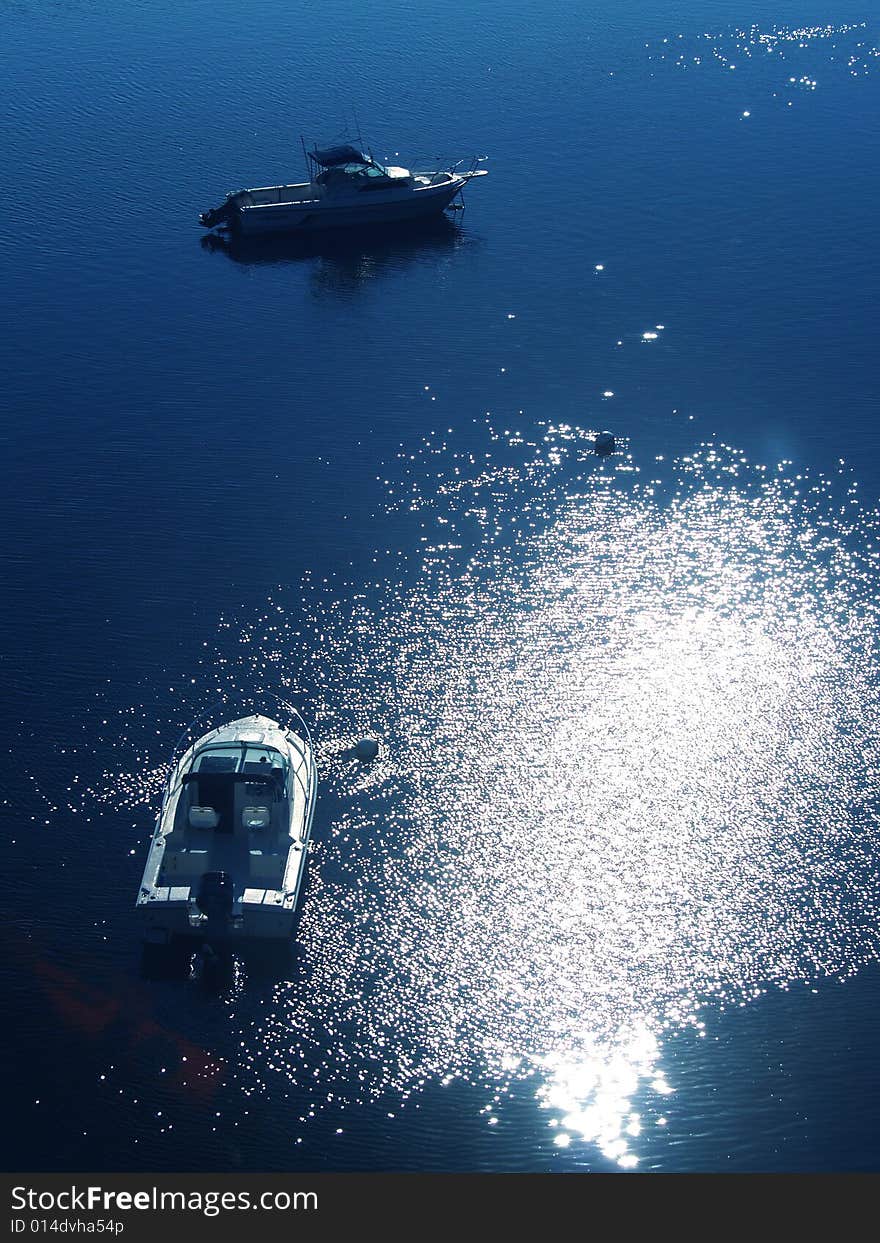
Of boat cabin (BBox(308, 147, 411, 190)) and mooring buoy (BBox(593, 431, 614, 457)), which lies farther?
boat cabin (BBox(308, 147, 411, 190))

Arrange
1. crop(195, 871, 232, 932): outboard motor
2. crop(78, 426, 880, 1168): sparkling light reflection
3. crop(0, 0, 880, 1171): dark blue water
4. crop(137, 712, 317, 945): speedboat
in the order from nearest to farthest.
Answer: crop(0, 0, 880, 1171): dark blue water < crop(78, 426, 880, 1168): sparkling light reflection < crop(195, 871, 232, 932): outboard motor < crop(137, 712, 317, 945): speedboat

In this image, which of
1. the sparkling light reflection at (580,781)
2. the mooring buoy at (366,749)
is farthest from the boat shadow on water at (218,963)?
the mooring buoy at (366,749)

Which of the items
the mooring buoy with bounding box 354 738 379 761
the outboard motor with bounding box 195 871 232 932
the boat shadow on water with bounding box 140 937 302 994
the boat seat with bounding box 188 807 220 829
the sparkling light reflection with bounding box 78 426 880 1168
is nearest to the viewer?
the sparkling light reflection with bounding box 78 426 880 1168

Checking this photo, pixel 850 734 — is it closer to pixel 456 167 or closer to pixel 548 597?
pixel 548 597

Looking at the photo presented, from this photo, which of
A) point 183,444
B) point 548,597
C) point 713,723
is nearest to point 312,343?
point 183,444

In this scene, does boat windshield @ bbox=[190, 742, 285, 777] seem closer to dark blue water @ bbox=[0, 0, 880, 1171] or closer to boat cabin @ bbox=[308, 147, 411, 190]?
dark blue water @ bbox=[0, 0, 880, 1171]

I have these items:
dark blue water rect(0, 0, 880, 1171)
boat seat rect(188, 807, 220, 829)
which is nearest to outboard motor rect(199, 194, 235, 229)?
dark blue water rect(0, 0, 880, 1171)

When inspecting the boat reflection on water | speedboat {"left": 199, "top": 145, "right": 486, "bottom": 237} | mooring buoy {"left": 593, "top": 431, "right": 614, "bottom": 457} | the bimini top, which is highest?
the bimini top
